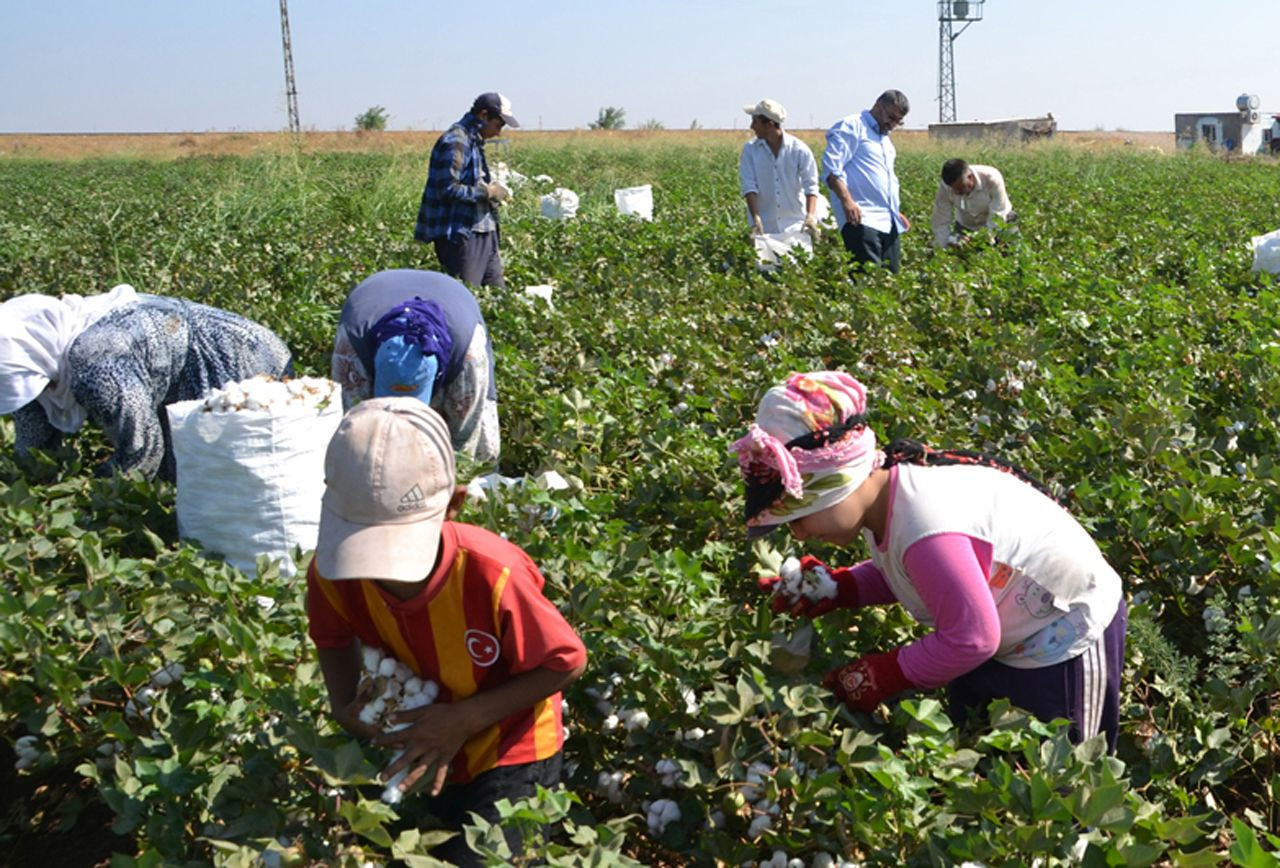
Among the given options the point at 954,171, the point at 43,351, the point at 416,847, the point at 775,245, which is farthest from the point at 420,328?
the point at 954,171

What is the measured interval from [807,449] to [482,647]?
2.00ft

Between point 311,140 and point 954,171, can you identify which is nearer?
point 954,171

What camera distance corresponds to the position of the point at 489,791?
6.37 ft

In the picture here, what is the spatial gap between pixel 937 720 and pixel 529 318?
3879 millimetres

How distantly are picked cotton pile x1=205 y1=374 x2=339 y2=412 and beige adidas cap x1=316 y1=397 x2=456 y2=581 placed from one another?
1491 mm

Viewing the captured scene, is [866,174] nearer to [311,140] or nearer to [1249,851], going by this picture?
[1249,851]

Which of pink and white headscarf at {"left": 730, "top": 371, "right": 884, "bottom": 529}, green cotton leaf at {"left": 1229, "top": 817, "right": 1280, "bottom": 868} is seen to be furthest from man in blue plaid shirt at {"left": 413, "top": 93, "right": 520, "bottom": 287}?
green cotton leaf at {"left": 1229, "top": 817, "right": 1280, "bottom": 868}

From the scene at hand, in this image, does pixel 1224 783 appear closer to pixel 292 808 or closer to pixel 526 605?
pixel 526 605

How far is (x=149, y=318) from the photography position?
366cm

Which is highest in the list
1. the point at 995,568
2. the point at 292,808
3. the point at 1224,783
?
the point at 995,568

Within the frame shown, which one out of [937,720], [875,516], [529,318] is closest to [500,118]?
[529,318]

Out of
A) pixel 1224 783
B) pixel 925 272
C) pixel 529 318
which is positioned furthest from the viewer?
pixel 925 272

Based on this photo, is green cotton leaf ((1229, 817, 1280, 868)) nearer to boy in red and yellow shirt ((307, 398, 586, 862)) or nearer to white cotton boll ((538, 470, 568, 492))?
boy in red and yellow shirt ((307, 398, 586, 862))

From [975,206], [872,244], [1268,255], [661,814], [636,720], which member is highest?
[975,206]
